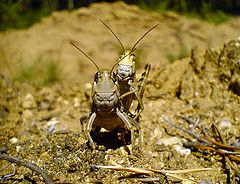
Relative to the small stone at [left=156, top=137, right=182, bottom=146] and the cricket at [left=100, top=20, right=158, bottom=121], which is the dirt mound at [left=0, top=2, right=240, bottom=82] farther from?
the cricket at [left=100, top=20, right=158, bottom=121]

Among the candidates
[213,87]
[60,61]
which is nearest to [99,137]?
[213,87]

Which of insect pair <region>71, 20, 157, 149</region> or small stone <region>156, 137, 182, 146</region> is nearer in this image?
insect pair <region>71, 20, 157, 149</region>

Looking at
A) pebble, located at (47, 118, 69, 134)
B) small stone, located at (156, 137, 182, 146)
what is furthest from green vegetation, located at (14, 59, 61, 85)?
small stone, located at (156, 137, 182, 146)

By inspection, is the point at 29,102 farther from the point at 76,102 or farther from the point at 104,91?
the point at 104,91

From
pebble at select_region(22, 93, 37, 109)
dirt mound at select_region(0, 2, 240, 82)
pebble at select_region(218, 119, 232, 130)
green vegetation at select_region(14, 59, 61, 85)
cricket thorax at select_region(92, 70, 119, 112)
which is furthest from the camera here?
dirt mound at select_region(0, 2, 240, 82)

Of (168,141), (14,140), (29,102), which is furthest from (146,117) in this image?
(29,102)

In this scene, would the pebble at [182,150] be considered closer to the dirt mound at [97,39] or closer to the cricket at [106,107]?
the cricket at [106,107]

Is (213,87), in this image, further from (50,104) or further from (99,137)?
(50,104)
